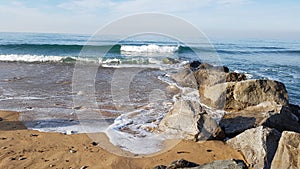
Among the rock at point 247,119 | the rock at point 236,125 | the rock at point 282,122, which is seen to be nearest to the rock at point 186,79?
the rock at point 247,119

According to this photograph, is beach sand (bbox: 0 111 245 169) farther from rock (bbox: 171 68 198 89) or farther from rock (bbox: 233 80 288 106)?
rock (bbox: 171 68 198 89)

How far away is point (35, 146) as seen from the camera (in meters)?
4.82

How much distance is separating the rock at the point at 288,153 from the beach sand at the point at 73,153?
3.15 ft

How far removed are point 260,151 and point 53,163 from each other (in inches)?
113

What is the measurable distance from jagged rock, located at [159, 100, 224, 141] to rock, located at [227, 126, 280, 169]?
561 millimetres

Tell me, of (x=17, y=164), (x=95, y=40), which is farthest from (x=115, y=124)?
(x=95, y=40)

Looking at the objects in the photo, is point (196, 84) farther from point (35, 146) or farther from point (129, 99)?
point (35, 146)

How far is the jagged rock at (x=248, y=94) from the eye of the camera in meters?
7.27

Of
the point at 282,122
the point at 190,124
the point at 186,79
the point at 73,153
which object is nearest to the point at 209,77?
the point at 186,79

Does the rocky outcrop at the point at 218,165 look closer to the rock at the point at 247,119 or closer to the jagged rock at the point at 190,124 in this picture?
the jagged rock at the point at 190,124

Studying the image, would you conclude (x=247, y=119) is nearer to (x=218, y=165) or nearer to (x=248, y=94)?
(x=248, y=94)

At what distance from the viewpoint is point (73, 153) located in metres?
4.61

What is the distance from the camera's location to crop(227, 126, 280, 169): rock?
423 centimetres

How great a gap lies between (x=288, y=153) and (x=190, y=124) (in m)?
1.89
